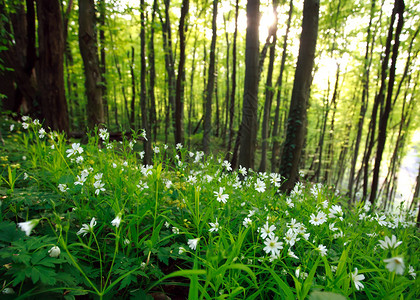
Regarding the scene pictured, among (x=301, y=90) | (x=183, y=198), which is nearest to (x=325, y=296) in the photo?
(x=183, y=198)

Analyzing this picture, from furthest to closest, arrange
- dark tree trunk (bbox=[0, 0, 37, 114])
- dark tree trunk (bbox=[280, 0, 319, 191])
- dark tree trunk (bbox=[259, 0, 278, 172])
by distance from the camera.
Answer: dark tree trunk (bbox=[259, 0, 278, 172])
dark tree trunk (bbox=[0, 0, 37, 114])
dark tree trunk (bbox=[280, 0, 319, 191])

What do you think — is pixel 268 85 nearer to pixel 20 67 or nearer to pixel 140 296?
pixel 20 67

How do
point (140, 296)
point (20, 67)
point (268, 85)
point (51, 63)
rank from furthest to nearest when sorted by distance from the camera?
1. point (268, 85)
2. point (20, 67)
3. point (51, 63)
4. point (140, 296)

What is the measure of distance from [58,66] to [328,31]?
37.9ft

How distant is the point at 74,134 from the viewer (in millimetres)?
7422

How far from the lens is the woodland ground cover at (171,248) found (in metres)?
0.98

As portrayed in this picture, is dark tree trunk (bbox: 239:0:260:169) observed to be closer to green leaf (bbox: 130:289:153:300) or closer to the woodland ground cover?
the woodland ground cover

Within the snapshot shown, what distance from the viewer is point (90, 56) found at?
4.95 m

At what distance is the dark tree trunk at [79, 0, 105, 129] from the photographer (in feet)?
15.7

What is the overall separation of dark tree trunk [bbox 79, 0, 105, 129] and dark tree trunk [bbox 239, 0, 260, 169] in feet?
11.2

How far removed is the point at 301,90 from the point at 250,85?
44.3 inches

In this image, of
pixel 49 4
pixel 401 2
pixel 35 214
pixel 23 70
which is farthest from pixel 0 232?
pixel 23 70

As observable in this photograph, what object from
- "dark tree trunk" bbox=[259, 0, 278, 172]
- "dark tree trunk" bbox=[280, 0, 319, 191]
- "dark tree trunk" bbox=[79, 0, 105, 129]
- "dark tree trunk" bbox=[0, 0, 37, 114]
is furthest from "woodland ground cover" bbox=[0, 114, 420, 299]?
"dark tree trunk" bbox=[259, 0, 278, 172]

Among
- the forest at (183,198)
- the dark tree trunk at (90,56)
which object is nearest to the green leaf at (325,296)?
the forest at (183,198)
